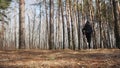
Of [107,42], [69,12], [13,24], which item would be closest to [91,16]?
[69,12]

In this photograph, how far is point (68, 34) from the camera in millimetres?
26672

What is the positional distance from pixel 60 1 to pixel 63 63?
2415cm

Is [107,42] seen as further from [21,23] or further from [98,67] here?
[98,67]

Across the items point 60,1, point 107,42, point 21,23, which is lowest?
point 107,42

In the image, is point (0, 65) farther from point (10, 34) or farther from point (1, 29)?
point (10, 34)

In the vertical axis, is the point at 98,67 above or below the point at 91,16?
below

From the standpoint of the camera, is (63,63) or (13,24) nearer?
(63,63)

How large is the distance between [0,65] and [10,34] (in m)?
59.1

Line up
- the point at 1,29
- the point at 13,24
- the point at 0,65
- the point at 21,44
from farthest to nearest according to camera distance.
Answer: the point at 13,24, the point at 1,29, the point at 21,44, the point at 0,65

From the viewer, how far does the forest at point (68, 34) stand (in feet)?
34.6

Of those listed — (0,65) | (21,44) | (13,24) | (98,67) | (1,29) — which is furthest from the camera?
(13,24)

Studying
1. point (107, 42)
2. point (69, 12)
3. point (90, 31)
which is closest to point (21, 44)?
point (90, 31)

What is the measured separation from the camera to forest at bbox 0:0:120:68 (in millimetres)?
10547

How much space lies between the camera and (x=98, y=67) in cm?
851
